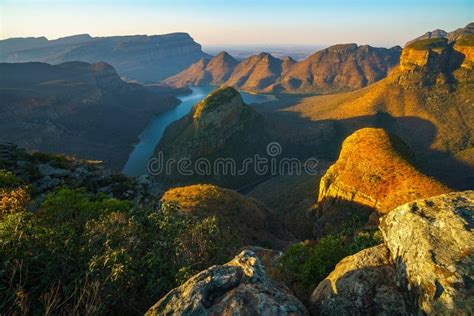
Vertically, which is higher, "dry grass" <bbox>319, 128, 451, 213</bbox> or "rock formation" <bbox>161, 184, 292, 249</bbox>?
"dry grass" <bbox>319, 128, 451, 213</bbox>

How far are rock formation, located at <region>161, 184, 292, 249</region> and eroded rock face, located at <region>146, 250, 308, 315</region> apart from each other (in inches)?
1383

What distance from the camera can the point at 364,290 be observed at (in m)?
14.0

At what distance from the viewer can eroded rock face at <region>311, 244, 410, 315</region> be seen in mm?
13180

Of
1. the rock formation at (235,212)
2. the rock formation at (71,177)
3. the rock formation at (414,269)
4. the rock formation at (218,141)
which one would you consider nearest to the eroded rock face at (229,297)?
the rock formation at (414,269)

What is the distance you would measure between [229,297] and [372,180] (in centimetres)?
5616

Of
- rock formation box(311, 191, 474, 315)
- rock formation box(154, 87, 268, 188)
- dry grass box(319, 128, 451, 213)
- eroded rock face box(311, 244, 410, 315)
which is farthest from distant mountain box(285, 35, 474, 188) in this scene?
eroded rock face box(311, 244, 410, 315)

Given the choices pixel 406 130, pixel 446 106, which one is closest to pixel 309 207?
pixel 406 130

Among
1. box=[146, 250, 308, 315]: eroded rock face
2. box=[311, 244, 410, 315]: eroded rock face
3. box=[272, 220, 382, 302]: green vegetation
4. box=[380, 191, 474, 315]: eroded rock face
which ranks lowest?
box=[272, 220, 382, 302]: green vegetation

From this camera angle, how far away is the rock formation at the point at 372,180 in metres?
55.2

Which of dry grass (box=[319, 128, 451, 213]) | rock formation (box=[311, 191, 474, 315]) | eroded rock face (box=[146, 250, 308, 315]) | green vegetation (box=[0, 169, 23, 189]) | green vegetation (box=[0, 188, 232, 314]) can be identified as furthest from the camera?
dry grass (box=[319, 128, 451, 213])

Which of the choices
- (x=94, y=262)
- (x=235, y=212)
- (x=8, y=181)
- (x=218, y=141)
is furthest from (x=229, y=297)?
(x=218, y=141)

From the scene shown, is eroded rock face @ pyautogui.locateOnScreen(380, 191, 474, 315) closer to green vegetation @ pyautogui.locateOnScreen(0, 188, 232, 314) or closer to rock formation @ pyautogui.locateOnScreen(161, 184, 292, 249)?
green vegetation @ pyautogui.locateOnScreen(0, 188, 232, 314)

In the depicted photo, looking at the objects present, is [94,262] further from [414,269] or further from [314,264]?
[314,264]

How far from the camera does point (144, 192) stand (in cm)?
3941
